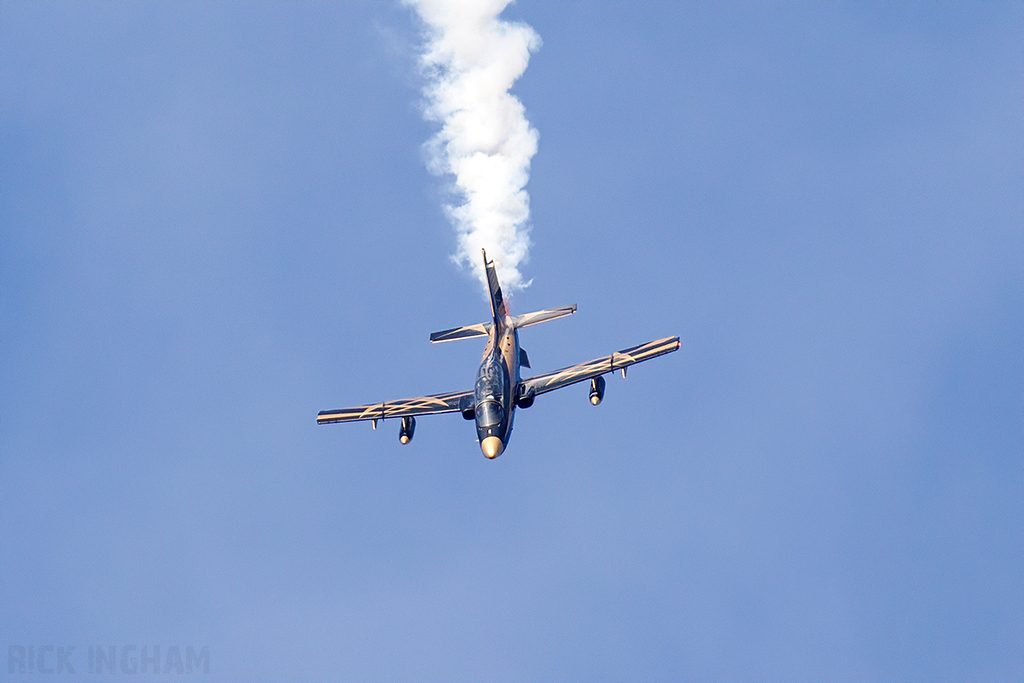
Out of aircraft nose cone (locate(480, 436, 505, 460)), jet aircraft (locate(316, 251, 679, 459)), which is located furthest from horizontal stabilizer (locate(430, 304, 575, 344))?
aircraft nose cone (locate(480, 436, 505, 460))

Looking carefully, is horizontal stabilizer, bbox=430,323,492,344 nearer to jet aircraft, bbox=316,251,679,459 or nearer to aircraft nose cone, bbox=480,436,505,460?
jet aircraft, bbox=316,251,679,459

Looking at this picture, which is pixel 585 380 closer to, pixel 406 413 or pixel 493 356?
pixel 493 356

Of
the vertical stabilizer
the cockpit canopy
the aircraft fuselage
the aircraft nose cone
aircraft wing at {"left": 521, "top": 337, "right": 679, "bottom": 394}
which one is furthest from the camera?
the vertical stabilizer

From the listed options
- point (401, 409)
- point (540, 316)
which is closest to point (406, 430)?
point (401, 409)

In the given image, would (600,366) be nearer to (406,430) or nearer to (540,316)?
(540,316)

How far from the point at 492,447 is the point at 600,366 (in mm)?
13843

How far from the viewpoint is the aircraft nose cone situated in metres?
91.4

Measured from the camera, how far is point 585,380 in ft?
319

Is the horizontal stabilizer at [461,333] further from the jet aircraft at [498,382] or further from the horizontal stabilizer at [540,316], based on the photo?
the horizontal stabilizer at [540,316]

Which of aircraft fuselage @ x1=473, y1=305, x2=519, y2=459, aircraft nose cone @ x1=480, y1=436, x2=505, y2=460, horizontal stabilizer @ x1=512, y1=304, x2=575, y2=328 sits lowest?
aircraft nose cone @ x1=480, y1=436, x2=505, y2=460

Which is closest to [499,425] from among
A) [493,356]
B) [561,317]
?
[493,356]

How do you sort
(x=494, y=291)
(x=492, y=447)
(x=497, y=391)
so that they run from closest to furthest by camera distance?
(x=492, y=447) → (x=497, y=391) → (x=494, y=291)

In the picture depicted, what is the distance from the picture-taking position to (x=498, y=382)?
312ft

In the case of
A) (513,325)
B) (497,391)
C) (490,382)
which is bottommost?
(497,391)
